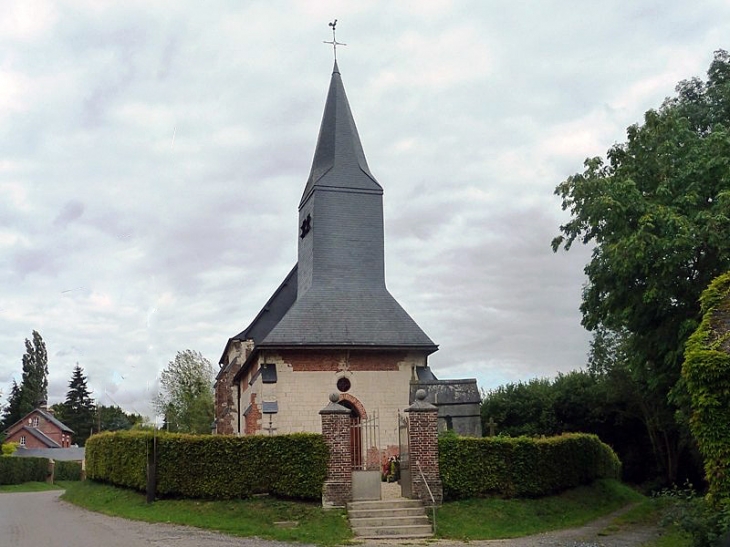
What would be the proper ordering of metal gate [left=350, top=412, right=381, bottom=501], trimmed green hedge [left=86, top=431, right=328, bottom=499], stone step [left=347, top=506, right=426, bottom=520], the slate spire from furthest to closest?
the slate spire → metal gate [left=350, top=412, right=381, bottom=501] → trimmed green hedge [left=86, top=431, right=328, bottom=499] → stone step [left=347, top=506, right=426, bottom=520]

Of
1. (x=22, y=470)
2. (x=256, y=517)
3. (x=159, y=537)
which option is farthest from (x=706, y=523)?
(x=22, y=470)

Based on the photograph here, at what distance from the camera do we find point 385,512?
14883 mm

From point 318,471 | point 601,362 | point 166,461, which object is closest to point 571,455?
point 318,471

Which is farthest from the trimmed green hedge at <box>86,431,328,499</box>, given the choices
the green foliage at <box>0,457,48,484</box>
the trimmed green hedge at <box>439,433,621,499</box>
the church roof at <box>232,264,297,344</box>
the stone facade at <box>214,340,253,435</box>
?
the green foliage at <box>0,457,48,484</box>

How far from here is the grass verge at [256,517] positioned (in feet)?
45.1

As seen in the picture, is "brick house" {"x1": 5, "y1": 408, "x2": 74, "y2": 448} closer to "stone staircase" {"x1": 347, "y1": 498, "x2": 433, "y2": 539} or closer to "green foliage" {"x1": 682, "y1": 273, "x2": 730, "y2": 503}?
"stone staircase" {"x1": 347, "y1": 498, "x2": 433, "y2": 539}

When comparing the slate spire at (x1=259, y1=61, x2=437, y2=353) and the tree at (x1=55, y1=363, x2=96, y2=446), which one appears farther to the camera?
the tree at (x1=55, y1=363, x2=96, y2=446)

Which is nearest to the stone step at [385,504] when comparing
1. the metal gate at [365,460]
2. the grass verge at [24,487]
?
the metal gate at [365,460]

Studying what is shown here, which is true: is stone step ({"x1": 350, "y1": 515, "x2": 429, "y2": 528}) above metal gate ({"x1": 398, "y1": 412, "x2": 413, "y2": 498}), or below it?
below

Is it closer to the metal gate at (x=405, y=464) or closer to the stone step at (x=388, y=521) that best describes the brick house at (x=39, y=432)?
the metal gate at (x=405, y=464)

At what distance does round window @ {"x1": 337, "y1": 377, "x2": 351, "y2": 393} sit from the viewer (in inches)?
874

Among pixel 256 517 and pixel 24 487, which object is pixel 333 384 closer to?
pixel 256 517

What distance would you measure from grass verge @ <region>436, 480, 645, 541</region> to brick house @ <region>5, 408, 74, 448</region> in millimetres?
64544

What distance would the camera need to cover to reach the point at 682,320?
16672mm
